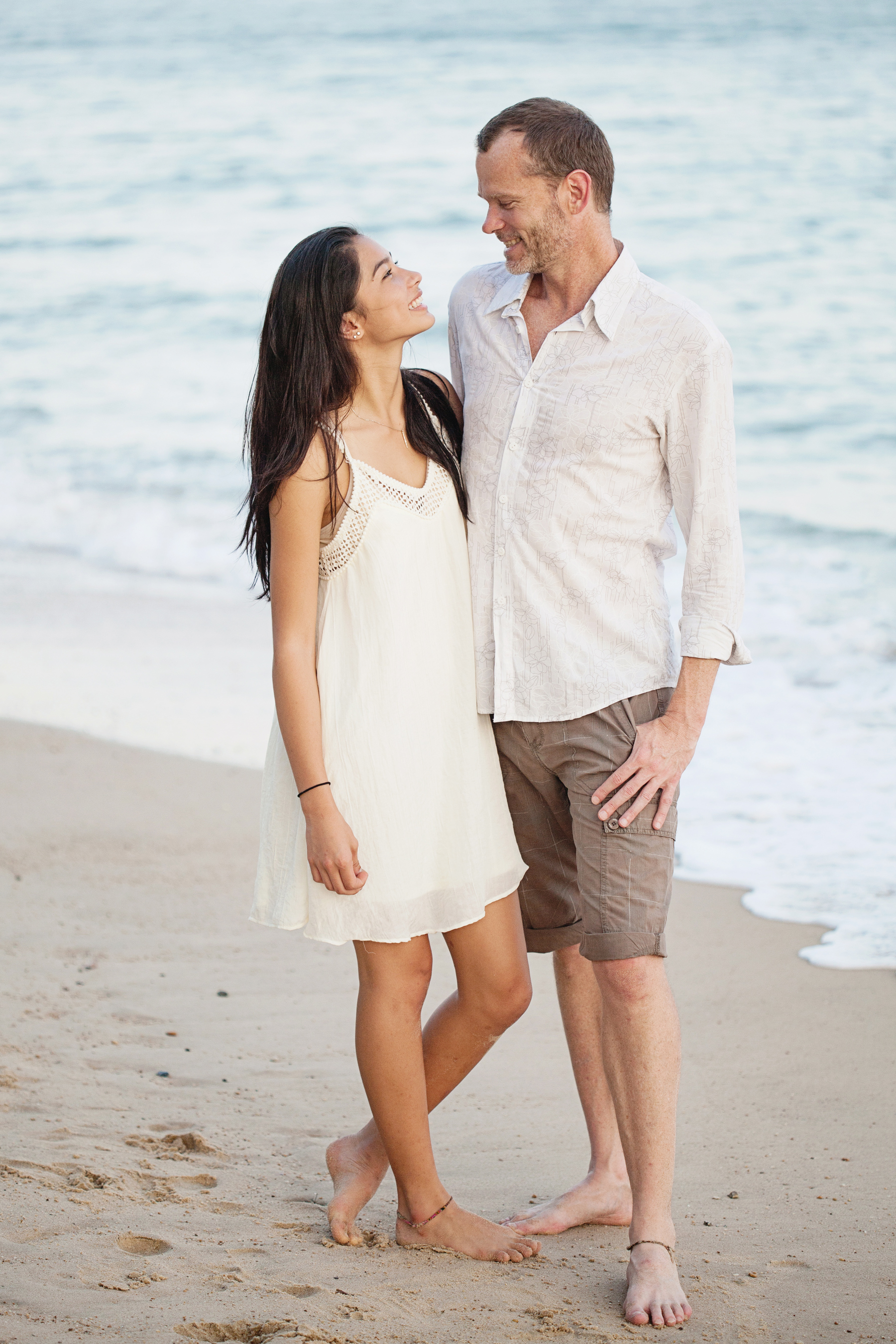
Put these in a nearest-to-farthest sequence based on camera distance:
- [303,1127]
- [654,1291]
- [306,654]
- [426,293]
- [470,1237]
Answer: [654,1291] → [306,654] → [470,1237] → [303,1127] → [426,293]

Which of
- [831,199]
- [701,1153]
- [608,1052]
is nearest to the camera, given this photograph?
[608,1052]

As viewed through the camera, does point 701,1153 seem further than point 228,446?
No

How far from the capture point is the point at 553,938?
2721 millimetres

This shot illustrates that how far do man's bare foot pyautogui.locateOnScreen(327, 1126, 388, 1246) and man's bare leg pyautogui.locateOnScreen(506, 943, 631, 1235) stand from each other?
11.1 inches

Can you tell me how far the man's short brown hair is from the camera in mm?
2451

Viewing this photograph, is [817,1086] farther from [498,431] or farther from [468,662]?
[498,431]

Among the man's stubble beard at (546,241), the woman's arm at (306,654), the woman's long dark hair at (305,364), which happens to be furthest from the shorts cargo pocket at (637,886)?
the man's stubble beard at (546,241)

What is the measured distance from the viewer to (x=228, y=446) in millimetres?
11391

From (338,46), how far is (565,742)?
27.5 m

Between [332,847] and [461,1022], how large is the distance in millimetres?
485

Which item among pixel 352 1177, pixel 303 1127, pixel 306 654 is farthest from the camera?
pixel 303 1127

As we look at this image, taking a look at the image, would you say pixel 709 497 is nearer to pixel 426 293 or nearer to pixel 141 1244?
pixel 141 1244

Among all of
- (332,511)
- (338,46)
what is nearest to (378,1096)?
(332,511)

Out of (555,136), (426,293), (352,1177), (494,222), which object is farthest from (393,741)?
(426,293)
